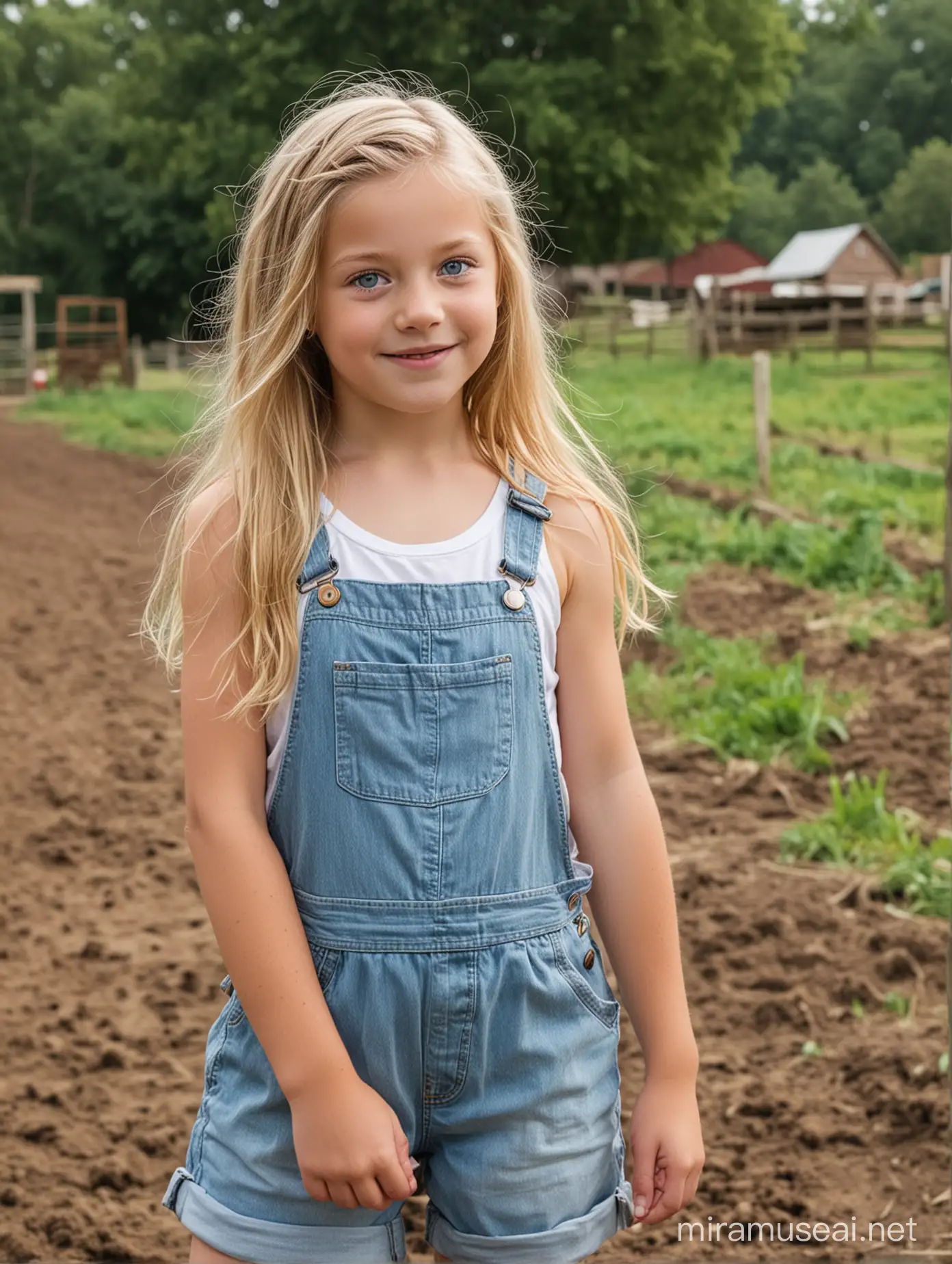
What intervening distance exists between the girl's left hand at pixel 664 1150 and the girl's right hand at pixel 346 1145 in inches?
11.1

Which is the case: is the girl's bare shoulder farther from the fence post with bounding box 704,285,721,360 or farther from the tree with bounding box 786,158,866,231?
the fence post with bounding box 704,285,721,360

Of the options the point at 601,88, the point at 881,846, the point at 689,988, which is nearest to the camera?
the point at 689,988

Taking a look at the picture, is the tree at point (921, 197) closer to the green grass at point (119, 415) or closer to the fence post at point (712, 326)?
the green grass at point (119, 415)

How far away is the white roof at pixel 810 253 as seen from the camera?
81.7 feet

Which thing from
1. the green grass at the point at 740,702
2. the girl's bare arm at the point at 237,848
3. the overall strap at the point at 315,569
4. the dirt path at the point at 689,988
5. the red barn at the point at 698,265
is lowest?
the dirt path at the point at 689,988

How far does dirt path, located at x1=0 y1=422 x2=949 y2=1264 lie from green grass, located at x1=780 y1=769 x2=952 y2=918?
99 mm

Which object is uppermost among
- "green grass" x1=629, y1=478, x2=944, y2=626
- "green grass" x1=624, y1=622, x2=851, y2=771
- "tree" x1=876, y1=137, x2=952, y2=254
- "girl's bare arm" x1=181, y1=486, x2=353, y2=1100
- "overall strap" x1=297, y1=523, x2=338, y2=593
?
"tree" x1=876, y1=137, x2=952, y2=254

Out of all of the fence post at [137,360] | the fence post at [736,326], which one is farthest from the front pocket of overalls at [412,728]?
the fence post at [137,360]

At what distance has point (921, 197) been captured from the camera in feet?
49.1

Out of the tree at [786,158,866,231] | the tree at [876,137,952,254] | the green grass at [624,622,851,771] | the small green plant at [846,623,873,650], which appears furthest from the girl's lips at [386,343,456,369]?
the tree at [786,158,866,231]

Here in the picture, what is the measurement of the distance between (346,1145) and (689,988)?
2.28 metres

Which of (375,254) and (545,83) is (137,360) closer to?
(545,83)

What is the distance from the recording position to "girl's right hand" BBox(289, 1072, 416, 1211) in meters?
1.51

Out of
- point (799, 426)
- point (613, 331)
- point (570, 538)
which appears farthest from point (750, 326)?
point (570, 538)
